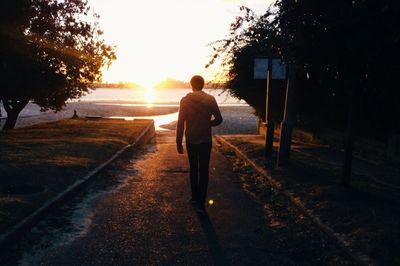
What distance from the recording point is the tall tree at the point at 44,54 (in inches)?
722

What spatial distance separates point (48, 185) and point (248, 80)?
12.1 m

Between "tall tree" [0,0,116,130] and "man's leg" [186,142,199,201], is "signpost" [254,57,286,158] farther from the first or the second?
"tall tree" [0,0,116,130]

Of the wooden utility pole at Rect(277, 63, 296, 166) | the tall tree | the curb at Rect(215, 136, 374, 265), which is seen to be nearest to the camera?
the curb at Rect(215, 136, 374, 265)

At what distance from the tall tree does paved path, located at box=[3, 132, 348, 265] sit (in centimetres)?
1271

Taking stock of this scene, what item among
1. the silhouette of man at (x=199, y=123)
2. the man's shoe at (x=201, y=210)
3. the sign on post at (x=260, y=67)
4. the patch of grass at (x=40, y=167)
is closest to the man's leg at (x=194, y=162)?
the silhouette of man at (x=199, y=123)

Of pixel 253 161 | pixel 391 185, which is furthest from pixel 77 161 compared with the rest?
pixel 391 185

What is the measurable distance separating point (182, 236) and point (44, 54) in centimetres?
1831

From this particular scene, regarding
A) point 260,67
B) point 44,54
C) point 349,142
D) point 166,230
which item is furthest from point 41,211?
point 44,54

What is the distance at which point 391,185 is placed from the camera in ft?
27.0

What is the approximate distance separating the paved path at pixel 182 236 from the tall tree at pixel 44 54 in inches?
500

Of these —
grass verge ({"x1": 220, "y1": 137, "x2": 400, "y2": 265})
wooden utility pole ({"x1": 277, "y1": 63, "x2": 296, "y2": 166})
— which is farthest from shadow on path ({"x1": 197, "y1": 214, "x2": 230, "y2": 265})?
wooden utility pole ({"x1": 277, "y1": 63, "x2": 296, "y2": 166})

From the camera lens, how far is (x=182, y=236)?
5.58 m

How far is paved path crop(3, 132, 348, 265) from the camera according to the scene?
15.9 ft

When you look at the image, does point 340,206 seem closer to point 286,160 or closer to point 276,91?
point 286,160
